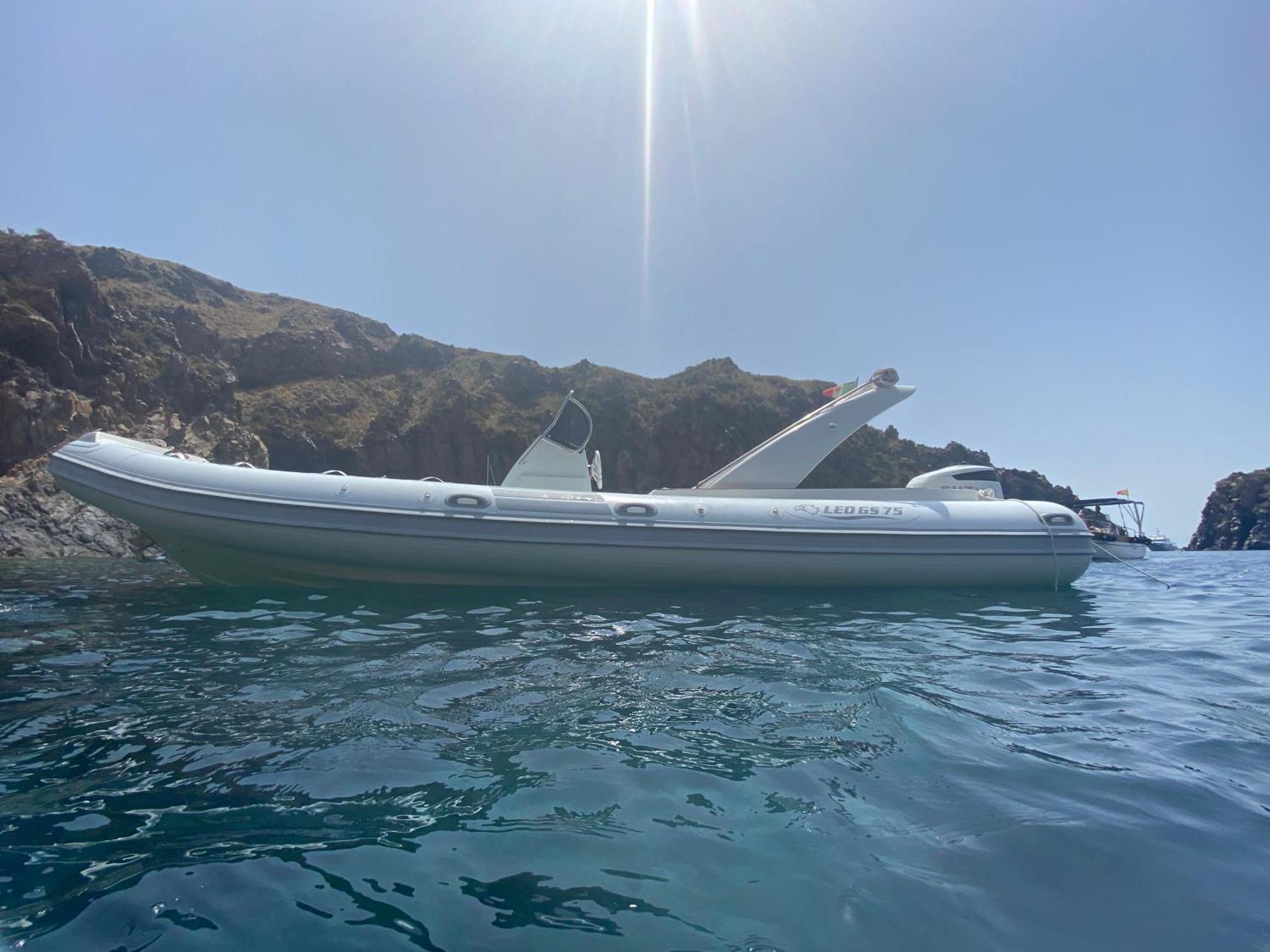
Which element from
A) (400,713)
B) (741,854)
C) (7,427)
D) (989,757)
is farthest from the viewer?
(7,427)

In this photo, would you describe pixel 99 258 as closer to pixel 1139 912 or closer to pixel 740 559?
pixel 740 559

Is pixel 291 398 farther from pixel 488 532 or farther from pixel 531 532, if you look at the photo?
pixel 531 532

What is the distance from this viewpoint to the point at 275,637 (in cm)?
441

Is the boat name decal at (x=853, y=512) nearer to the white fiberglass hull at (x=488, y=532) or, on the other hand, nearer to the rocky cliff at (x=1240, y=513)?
the white fiberglass hull at (x=488, y=532)

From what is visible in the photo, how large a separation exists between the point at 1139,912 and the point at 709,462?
1337 inches

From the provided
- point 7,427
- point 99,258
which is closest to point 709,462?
point 7,427

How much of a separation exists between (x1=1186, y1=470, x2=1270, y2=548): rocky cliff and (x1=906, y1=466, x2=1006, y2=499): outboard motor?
60189mm

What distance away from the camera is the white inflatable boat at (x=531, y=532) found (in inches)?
245


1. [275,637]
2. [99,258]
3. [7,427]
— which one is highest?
[99,258]

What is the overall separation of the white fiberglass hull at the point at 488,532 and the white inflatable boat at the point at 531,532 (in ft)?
0.05

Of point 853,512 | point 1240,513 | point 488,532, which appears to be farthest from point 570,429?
point 1240,513

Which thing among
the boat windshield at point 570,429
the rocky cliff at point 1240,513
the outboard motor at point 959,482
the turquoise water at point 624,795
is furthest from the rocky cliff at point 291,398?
the rocky cliff at point 1240,513

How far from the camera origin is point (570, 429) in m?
8.17

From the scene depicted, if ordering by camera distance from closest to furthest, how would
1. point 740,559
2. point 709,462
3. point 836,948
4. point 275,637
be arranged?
1. point 836,948
2. point 275,637
3. point 740,559
4. point 709,462
